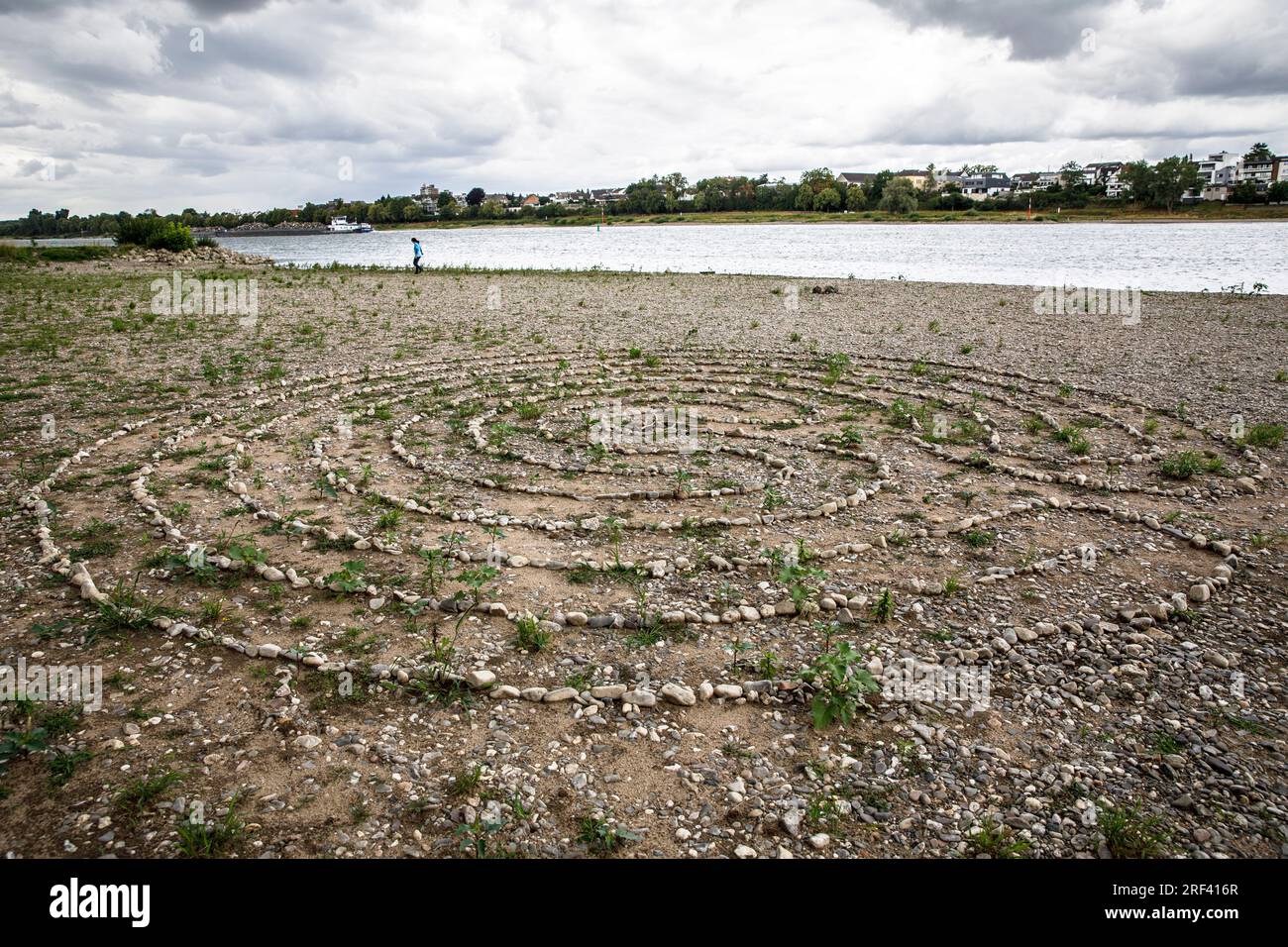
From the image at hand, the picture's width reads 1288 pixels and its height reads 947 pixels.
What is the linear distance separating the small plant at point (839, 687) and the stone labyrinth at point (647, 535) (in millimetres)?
386

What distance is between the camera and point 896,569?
902cm

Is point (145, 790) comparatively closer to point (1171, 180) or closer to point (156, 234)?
point (156, 234)

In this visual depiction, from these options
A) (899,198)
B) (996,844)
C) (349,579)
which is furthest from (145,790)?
(899,198)

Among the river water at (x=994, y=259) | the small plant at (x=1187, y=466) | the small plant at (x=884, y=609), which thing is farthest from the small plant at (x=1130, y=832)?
the river water at (x=994, y=259)

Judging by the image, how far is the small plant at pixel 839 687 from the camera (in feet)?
20.2

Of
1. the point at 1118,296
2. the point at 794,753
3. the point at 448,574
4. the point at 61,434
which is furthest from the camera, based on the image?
the point at 1118,296

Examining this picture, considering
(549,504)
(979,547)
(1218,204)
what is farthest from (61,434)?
(1218,204)

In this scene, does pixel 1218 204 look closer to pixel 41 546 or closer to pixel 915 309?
pixel 915 309

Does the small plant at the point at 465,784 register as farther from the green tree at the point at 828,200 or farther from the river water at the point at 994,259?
the green tree at the point at 828,200

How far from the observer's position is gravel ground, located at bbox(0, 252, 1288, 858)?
5.21 metres

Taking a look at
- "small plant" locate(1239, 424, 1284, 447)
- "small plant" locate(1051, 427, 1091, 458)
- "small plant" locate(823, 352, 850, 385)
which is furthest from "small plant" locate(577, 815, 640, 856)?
"small plant" locate(823, 352, 850, 385)

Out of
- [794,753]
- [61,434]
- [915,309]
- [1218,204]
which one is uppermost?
[1218,204]

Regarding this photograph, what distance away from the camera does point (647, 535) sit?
998 cm
